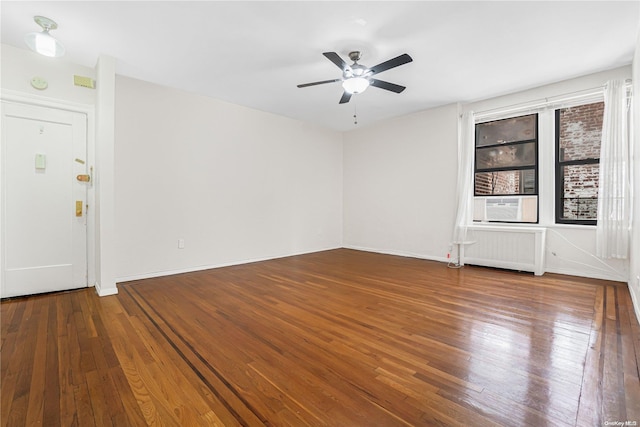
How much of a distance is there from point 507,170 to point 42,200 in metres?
6.52

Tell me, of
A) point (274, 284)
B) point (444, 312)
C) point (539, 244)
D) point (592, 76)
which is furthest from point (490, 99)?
point (274, 284)

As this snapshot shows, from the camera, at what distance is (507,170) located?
16.0ft

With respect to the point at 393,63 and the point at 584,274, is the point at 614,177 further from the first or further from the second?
the point at 393,63

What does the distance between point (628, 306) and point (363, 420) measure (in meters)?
3.27

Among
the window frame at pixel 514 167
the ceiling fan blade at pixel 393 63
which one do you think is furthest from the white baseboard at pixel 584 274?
the ceiling fan blade at pixel 393 63

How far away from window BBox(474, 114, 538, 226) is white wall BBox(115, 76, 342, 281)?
3194 mm

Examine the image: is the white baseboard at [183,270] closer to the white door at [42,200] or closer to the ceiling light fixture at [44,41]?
the white door at [42,200]

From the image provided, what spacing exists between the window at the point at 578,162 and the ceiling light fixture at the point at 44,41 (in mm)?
6286

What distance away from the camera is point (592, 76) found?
13.1 feet

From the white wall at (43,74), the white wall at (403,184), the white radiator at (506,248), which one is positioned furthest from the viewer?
the white wall at (403,184)

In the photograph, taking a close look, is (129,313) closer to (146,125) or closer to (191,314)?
(191,314)

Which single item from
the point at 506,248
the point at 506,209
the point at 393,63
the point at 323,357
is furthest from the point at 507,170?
the point at 323,357

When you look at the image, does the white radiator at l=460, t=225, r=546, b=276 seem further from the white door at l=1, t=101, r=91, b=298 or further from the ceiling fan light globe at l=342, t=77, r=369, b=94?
the white door at l=1, t=101, r=91, b=298

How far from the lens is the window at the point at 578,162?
4141 millimetres
